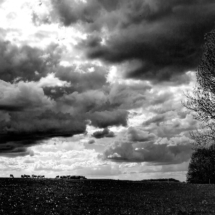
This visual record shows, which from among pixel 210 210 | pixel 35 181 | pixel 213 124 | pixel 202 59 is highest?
pixel 202 59

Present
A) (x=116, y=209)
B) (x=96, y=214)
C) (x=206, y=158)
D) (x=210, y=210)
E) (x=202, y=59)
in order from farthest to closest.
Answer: (x=206, y=158) < (x=202, y=59) < (x=210, y=210) < (x=116, y=209) < (x=96, y=214)

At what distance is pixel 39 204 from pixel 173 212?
991 centimetres

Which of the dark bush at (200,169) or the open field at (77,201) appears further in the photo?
the dark bush at (200,169)

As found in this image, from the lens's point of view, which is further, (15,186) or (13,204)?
(15,186)

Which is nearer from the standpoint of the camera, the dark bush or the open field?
the open field

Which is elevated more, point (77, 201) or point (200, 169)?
point (200, 169)

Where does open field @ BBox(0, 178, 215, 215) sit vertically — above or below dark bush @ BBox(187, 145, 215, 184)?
below

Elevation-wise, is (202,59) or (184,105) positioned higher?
(202,59)

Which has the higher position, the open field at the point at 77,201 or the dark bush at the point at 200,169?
the dark bush at the point at 200,169

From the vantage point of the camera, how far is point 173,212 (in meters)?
24.1

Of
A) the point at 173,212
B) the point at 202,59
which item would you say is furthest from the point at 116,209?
the point at 202,59

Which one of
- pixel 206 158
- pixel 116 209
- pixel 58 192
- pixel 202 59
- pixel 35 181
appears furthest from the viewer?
pixel 206 158

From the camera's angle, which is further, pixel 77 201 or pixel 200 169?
pixel 200 169

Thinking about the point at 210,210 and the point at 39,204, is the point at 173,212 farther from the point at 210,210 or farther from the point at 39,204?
the point at 39,204
